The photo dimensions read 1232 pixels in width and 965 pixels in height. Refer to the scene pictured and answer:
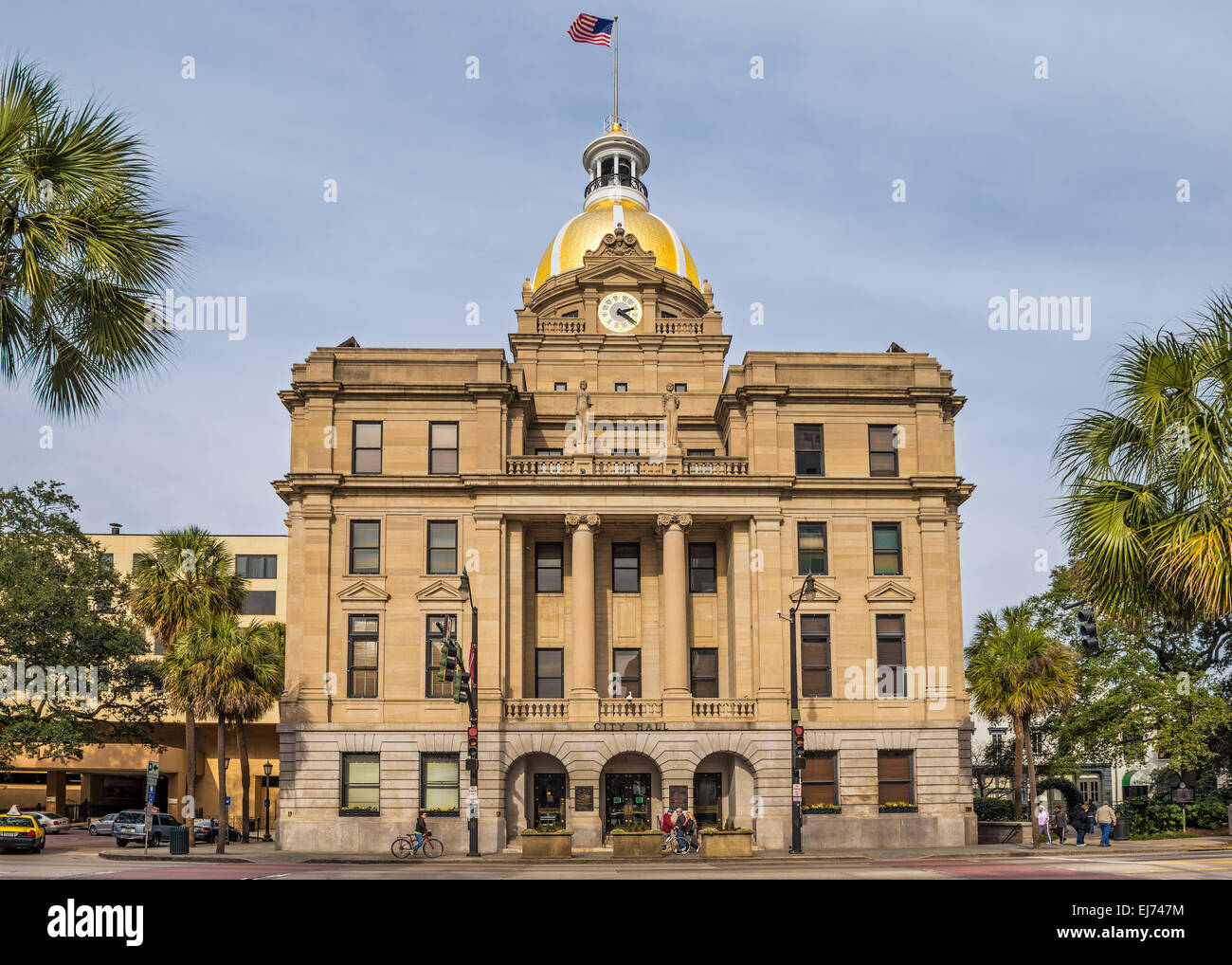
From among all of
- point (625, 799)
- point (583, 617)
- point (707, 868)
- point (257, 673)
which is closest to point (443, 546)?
point (583, 617)

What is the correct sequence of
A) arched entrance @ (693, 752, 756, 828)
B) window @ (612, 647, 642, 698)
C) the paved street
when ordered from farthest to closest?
window @ (612, 647, 642, 698) < arched entrance @ (693, 752, 756, 828) < the paved street

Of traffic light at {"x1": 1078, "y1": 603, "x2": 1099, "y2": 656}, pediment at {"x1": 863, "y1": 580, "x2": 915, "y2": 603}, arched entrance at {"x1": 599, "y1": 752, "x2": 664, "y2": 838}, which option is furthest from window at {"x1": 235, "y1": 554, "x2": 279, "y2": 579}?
traffic light at {"x1": 1078, "y1": 603, "x2": 1099, "y2": 656}

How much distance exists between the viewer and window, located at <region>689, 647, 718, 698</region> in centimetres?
4822

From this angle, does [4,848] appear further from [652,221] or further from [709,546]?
[652,221]

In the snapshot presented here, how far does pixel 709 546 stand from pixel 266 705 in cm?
2018

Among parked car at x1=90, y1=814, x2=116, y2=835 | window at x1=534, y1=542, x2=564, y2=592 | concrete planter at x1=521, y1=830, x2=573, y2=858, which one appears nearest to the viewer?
concrete planter at x1=521, y1=830, x2=573, y2=858

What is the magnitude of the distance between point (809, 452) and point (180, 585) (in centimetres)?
2683

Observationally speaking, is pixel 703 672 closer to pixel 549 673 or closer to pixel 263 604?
pixel 549 673

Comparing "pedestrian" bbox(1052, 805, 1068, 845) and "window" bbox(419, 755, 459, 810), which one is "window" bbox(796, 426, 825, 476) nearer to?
"pedestrian" bbox(1052, 805, 1068, 845)

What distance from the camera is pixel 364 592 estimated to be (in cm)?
4562

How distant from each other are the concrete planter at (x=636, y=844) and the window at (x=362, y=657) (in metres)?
11.9

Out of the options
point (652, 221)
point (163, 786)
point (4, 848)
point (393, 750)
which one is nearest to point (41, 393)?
point (393, 750)

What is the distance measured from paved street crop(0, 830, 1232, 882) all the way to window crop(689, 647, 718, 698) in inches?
453

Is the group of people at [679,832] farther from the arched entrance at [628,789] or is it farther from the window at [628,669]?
the window at [628,669]
